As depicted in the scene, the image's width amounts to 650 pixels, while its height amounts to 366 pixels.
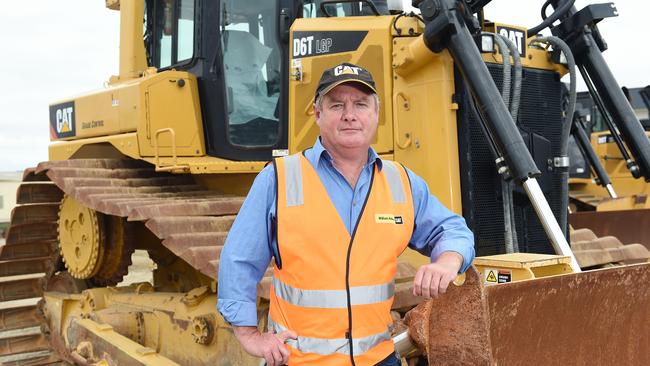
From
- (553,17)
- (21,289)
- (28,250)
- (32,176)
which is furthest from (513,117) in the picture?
(21,289)

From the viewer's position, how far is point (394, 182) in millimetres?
2445

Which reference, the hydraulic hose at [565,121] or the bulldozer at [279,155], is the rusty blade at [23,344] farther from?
the hydraulic hose at [565,121]

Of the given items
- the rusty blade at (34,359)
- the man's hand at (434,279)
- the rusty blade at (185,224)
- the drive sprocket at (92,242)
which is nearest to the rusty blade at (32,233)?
the drive sprocket at (92,242)

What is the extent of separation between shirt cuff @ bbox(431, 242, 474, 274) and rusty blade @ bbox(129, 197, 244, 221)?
7.49ft

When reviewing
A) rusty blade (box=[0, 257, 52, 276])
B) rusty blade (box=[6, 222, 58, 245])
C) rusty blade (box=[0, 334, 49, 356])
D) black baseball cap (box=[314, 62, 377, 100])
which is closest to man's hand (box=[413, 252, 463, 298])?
black baseball cap (box=[314, 62, 377, 100])

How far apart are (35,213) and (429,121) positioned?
11.8 ft

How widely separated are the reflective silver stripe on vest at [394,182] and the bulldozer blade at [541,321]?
1.16 feet

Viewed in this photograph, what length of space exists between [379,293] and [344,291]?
0.13m

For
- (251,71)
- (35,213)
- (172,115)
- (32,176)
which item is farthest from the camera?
(35,213)

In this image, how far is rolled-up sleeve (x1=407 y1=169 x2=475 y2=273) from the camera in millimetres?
2352

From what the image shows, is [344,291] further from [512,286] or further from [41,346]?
[41,346]

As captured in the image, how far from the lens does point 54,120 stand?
6.57 meters

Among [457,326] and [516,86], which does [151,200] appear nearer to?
[516,86]

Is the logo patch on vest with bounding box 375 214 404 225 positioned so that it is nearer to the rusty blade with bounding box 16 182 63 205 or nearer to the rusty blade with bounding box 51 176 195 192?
the rusty blade with bounding box 51 176 195 192
